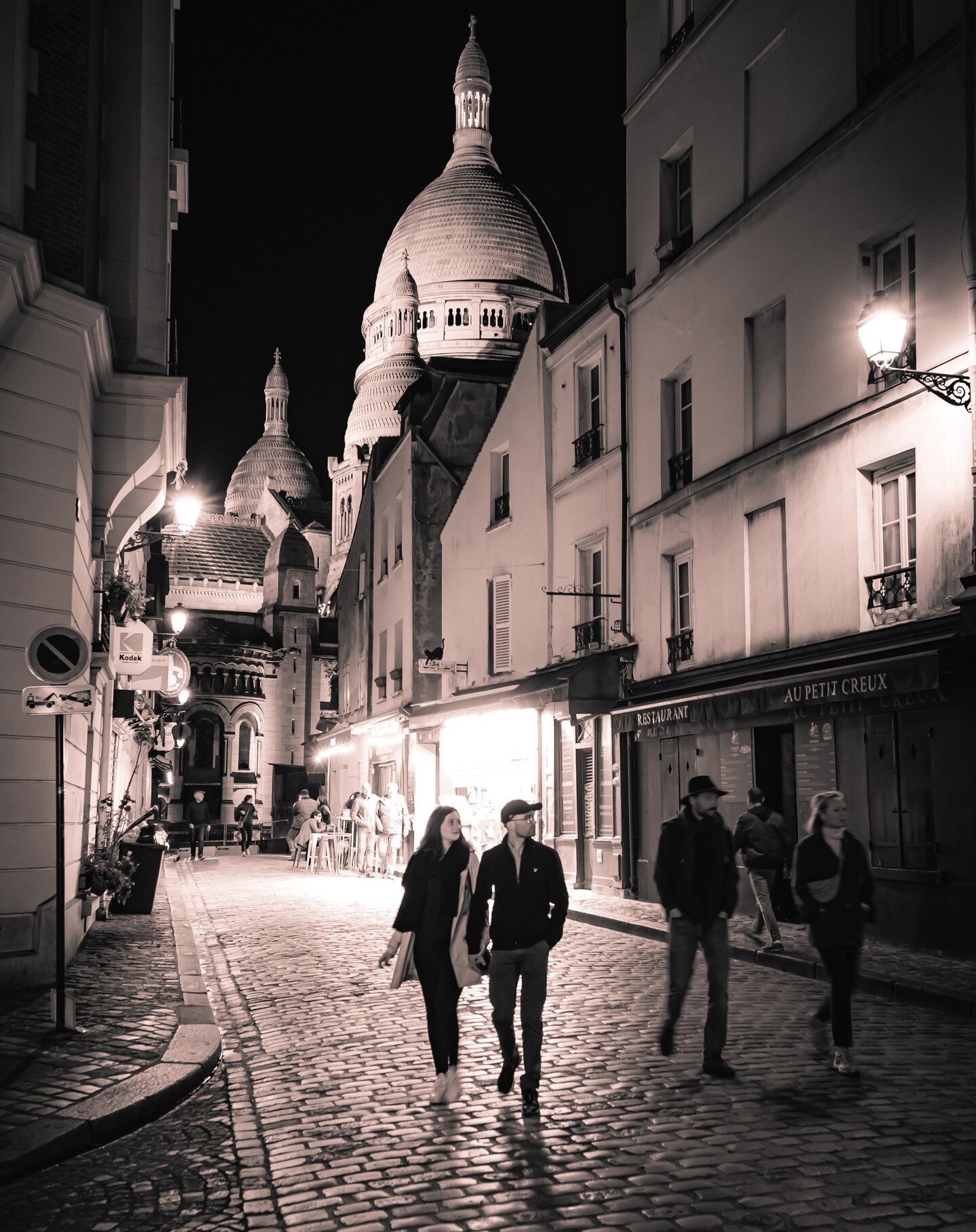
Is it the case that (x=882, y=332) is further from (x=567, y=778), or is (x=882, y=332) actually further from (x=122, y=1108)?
(x=567, y=778)

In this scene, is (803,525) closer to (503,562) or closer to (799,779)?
(799,779)

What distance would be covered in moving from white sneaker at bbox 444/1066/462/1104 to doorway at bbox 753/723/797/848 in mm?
9529

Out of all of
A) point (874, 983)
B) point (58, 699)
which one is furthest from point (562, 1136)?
point (874, 983)

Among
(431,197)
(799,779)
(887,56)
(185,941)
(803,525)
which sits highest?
(431,197)

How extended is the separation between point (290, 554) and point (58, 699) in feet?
203

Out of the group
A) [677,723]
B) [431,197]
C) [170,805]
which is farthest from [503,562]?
[431,197]

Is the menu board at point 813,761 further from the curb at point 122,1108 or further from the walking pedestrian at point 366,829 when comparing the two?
the walking pedestrian at point 366,829

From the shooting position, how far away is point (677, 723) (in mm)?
16172

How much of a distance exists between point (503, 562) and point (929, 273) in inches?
539

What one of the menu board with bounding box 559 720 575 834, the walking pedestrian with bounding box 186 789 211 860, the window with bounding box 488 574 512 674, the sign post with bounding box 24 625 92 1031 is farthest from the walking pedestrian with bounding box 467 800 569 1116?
the walking pedestrian with bounding box 186 789 211 860

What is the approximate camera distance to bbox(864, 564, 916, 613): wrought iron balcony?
519 inches

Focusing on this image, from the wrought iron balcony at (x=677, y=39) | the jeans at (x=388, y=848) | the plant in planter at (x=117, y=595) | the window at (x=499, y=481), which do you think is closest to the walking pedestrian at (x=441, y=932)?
the plant in planter at (x=117, y=595)

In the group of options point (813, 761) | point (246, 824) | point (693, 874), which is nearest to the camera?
point (693, 874)

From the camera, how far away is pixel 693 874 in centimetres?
738
